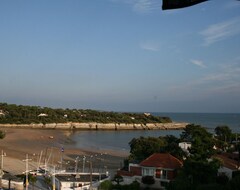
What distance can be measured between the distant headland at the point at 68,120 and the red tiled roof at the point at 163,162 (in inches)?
2485

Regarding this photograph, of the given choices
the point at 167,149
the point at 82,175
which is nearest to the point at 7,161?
the point at 82,175

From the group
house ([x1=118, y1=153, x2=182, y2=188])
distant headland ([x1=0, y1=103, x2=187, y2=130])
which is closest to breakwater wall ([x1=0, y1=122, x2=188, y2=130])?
distant headland ([x1=0, y1=103, x2=187, y2=130])

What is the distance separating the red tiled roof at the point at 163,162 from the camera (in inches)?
917

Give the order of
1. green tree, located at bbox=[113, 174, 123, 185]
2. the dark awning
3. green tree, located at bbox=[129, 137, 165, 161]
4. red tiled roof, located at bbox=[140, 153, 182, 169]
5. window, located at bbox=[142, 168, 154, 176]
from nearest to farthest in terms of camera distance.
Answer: the dark awning < red tiled roof, located at bbox=[140, 153, 182, 169] < green tree, located at bbox=[113, 174, 123, 185] < window, located at bbox=[142, 168, 154, 176] < green tree, located at bbox=[129, 137, 165, 161]

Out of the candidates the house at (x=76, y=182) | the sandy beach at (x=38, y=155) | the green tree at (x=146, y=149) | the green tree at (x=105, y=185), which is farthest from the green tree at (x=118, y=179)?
the sandy beach at (x=38, y=155)

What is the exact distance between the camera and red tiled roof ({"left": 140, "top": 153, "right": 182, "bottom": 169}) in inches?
917

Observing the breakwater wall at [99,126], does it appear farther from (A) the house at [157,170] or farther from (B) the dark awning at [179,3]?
(B) the dark awning at [179,3]

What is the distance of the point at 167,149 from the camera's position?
29.3 metres

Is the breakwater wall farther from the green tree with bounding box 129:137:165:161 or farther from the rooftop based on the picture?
the rooftop

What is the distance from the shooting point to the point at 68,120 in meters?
94.0

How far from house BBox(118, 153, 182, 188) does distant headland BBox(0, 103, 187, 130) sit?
6260cm

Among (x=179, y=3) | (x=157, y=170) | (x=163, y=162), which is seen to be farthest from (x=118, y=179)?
(x=179, y=3)

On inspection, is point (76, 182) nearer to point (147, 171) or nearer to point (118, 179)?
point (118, 179)

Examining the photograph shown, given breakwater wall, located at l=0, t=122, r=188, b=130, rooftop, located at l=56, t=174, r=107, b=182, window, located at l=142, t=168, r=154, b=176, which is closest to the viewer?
window, located at l=142, t=168, r=154, b=176
